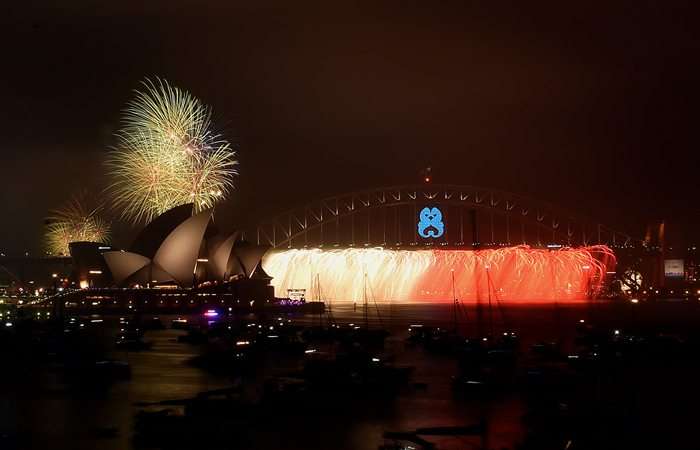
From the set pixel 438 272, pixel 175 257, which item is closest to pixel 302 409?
pixel 175 257

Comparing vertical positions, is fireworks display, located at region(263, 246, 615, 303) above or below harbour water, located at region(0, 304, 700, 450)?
above

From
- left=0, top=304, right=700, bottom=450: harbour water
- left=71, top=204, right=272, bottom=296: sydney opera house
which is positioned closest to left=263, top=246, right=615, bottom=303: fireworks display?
left=71, top=204, right=272, bottom=296: sydney opera house

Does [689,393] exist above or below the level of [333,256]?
below

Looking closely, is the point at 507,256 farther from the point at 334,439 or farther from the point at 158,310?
the point at 334,439

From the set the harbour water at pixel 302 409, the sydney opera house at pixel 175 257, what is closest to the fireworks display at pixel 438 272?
the sydney opera house at pixel 175 257

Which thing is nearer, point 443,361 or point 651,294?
point 443,361

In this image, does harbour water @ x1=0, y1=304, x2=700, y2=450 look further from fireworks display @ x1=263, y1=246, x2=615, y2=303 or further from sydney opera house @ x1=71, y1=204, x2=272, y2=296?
fireworks display @ x1=263, y1=246, x2=615, y2=303

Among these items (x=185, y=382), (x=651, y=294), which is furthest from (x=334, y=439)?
(x=651, y=294)

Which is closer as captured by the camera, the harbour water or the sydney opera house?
the harbour water

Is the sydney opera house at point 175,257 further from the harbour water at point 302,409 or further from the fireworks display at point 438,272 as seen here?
the harbour water at point 302,409
